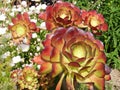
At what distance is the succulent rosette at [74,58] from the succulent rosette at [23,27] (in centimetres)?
48

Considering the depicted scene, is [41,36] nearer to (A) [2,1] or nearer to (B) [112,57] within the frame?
(B) [112,57]

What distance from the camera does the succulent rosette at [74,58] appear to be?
1585 mm

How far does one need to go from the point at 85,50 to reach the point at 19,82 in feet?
1.88

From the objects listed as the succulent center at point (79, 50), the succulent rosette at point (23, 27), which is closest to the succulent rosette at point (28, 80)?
the succulent rosette at point (23, 27)

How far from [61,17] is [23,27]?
323 mm

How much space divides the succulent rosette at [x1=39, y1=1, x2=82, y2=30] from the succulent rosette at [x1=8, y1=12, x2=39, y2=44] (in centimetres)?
21

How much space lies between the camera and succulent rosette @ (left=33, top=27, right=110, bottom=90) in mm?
1585

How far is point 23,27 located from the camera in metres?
2.11

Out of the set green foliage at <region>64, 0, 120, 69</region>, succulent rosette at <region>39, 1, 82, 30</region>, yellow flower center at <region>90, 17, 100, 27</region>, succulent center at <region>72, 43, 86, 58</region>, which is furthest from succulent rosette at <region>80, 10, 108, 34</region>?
green foliage at <region>64, 0, 120, 69</region>

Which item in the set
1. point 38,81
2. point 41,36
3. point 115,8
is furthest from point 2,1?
point 38,81

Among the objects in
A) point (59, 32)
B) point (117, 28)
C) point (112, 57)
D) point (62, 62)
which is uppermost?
point (59, 32)

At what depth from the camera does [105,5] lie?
4.64m

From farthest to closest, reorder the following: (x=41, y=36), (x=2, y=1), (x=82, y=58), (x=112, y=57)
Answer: (x=2, y=1)
(x=112, y=57)
(x=41, y=36)
(x=82, y=58)

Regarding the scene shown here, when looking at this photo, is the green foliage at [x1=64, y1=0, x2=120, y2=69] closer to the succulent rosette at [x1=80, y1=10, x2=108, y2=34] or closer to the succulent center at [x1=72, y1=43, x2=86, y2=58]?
the succulent rosette at [x1=80, y1=10, x2=108, y2=34]
